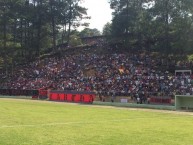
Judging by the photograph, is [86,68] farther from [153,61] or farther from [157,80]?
[157,80]

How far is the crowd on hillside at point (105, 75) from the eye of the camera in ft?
137

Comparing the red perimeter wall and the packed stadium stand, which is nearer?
the packed stadium stand

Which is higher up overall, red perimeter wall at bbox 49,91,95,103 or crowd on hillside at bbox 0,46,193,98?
crowd on hillside at bbox 0,46,193,98

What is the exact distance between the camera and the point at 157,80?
44.9 metres

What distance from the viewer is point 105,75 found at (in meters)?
53.6

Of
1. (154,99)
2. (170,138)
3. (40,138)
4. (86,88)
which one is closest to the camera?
(40,138)

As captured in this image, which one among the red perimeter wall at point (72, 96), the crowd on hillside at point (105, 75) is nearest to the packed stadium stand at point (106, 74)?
the crowd on hillside at point (105, 75)

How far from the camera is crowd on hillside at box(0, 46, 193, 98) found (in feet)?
137

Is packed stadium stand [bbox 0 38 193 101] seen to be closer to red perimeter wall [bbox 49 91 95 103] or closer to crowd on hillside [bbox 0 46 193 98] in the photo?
crowd on hillside [bbox 0 46 193 98]

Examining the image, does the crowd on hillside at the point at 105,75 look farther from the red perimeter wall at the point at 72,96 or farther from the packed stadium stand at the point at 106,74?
the red perimeter wall at the point at 72,96

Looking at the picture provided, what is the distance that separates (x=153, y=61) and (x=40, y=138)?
148ft

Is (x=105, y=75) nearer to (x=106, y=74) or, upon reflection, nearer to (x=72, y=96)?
(x=106, y=74)

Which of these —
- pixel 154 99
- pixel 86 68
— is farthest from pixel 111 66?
pixel 154 99

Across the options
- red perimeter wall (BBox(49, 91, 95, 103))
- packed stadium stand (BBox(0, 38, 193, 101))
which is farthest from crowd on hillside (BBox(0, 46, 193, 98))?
red perimeter wall (BBox(49, 91, 95, 103))
